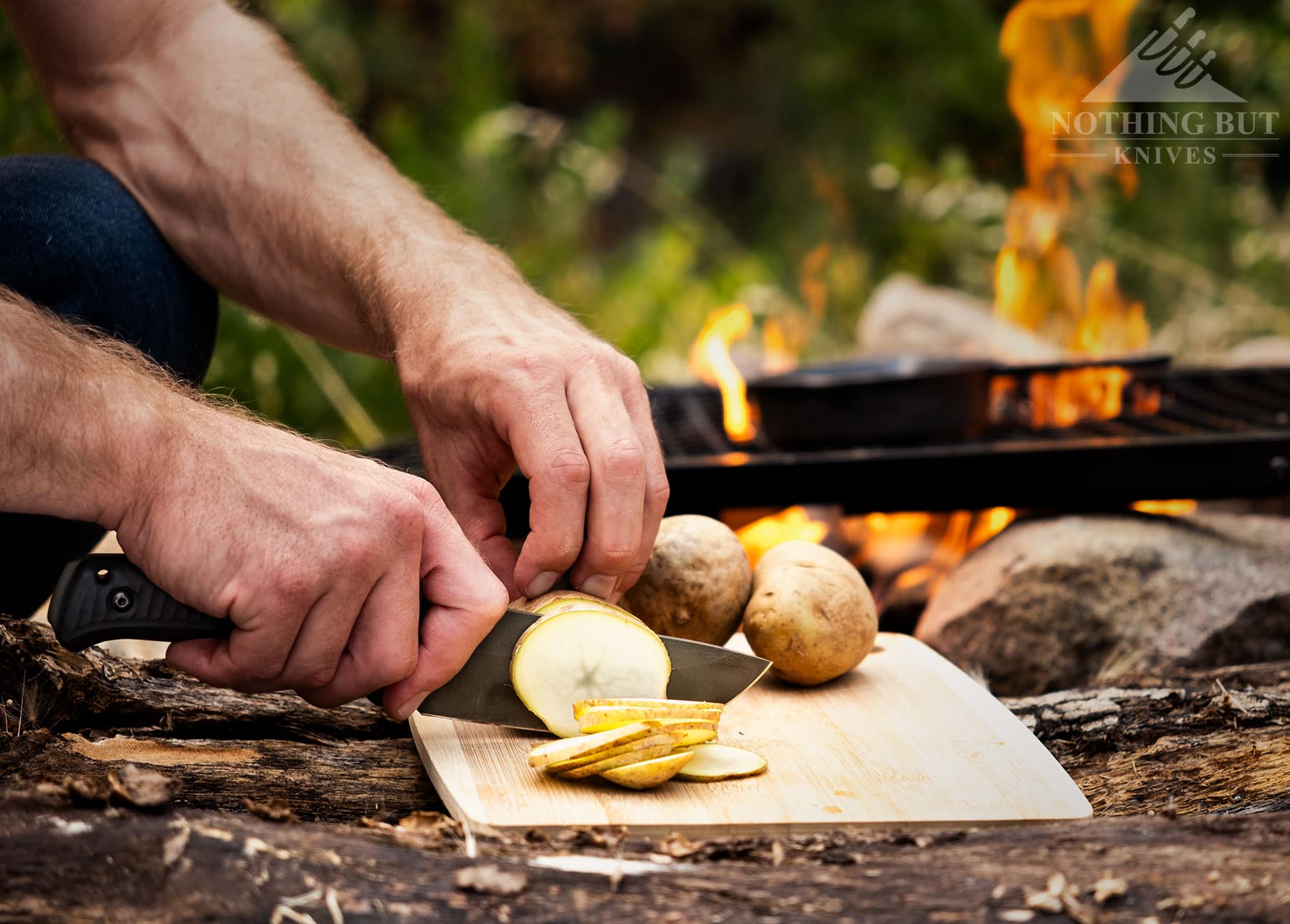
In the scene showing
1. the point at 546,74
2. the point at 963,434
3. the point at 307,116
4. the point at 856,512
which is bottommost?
the point at 856,512

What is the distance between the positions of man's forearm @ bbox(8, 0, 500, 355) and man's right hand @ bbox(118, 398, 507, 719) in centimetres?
78

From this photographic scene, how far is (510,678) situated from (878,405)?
5.35 ft

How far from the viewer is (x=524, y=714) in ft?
5.88

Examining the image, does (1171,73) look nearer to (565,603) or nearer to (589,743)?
(565,603)

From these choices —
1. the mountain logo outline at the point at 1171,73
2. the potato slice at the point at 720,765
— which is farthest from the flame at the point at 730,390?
the mountain logo outline at the point at 1171,73

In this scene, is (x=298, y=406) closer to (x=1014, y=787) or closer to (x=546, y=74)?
(x=1014, y=787)

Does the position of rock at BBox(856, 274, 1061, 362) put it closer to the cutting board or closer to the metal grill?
the metal grill

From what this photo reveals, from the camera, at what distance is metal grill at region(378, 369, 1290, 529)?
9.41 ft

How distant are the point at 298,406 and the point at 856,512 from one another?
287 centimetres

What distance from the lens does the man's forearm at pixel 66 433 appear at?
1.44 metres

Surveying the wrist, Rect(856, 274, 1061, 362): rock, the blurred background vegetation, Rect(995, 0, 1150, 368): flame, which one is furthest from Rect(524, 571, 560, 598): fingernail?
Rect(995, 0, 1150, 368): flame

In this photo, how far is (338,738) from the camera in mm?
1974

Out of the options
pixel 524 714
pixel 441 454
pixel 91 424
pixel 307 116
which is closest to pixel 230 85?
pixel 307 116

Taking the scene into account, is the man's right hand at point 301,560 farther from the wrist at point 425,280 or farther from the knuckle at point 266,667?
the wrist at point 425,280
